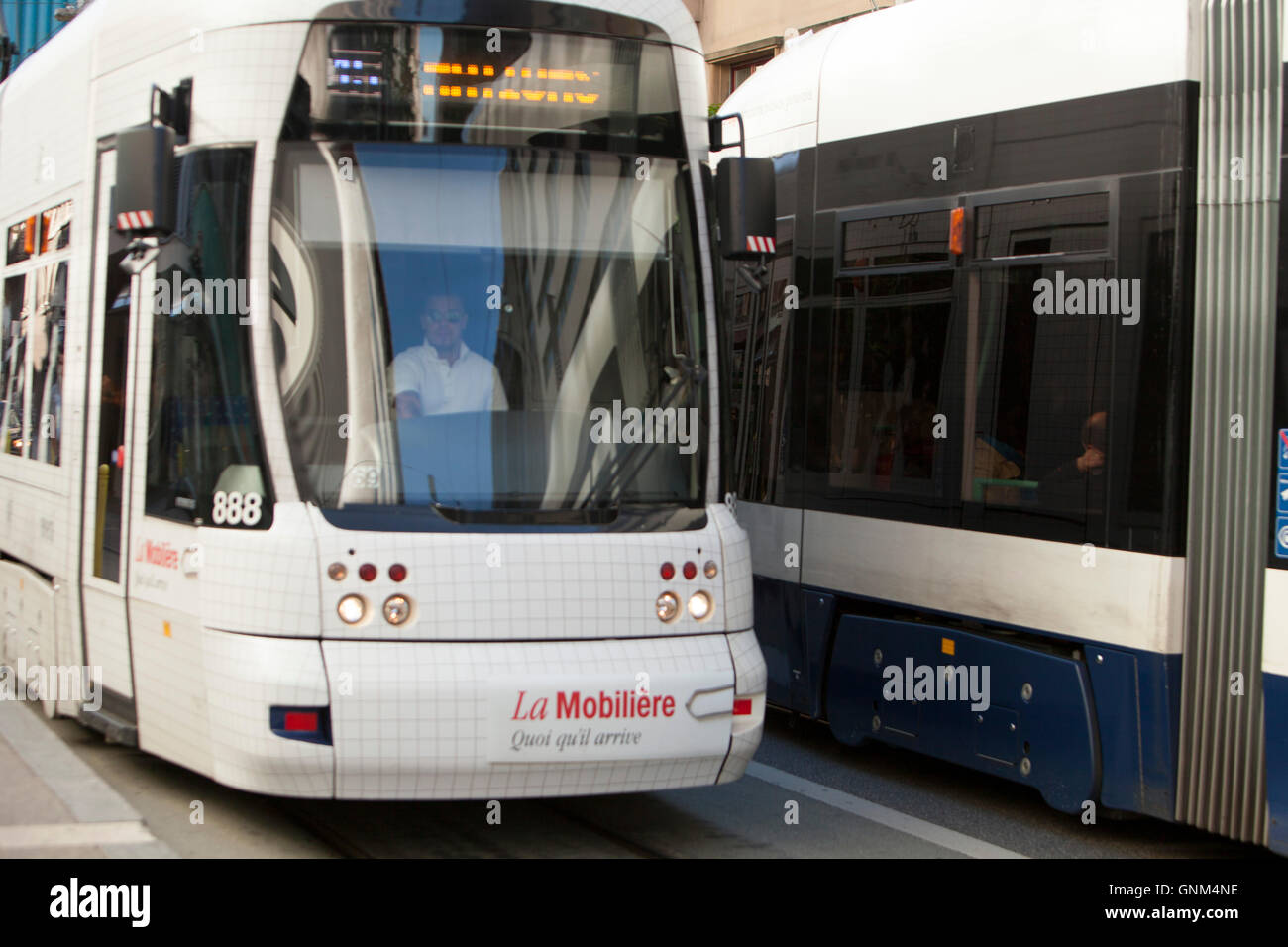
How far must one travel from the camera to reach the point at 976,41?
24.7ft

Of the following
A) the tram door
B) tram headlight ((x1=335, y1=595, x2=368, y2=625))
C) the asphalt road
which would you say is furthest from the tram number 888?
the asphalt road

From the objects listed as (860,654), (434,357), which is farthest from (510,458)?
(860,654)

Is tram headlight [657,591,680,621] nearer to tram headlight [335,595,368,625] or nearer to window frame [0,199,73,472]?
tram headlight [335,595,368,625]

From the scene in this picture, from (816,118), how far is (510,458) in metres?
3.37

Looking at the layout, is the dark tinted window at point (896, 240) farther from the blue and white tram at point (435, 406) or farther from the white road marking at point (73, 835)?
the white road marking at point (73, 835)

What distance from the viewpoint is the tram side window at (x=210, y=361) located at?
601 centimetres

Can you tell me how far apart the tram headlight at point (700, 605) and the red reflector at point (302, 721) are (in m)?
1.44

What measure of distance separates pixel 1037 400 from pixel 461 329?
104 inches

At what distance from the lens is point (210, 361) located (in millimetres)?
6172

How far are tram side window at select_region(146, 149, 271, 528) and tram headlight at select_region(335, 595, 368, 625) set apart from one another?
16.7 inches

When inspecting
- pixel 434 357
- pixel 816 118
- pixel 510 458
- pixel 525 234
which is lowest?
pixel 510 458

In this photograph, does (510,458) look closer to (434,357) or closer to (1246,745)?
(434,357)

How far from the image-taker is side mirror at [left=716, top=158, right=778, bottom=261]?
21.4 ft
